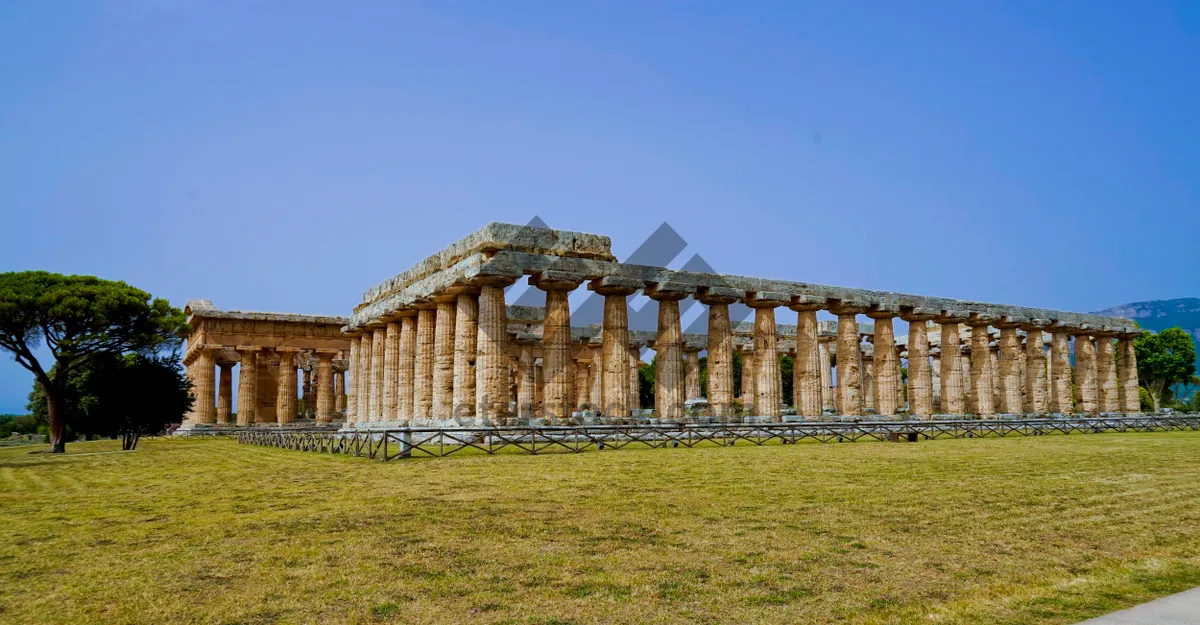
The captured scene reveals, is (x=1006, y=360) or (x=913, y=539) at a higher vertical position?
(x=1006, y=360)

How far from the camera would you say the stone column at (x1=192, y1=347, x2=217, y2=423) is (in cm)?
5612

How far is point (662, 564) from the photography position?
368 inches

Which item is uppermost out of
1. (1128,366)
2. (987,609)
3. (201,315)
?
(201,315)

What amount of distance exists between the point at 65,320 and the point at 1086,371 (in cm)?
5834

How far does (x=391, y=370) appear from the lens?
3959 cm

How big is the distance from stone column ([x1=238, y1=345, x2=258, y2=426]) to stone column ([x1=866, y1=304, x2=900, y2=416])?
4097 cm

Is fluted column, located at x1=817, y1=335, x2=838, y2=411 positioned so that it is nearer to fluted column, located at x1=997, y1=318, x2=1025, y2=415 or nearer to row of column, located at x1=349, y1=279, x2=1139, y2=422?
row of column, located at x1=349, y1=279, x2=1139, y2=422

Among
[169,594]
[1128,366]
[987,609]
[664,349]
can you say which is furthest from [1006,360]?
[169,594]

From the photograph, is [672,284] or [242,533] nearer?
[242,533]

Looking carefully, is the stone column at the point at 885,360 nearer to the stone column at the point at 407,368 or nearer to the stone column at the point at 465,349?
the stone column at the point at 465,349

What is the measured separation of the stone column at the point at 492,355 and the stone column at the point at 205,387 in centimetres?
3387

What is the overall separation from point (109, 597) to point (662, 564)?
18.8 ft

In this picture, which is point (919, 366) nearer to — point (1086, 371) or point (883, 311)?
point (883, 311)

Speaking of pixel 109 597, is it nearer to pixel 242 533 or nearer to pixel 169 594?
pixel 169 594
